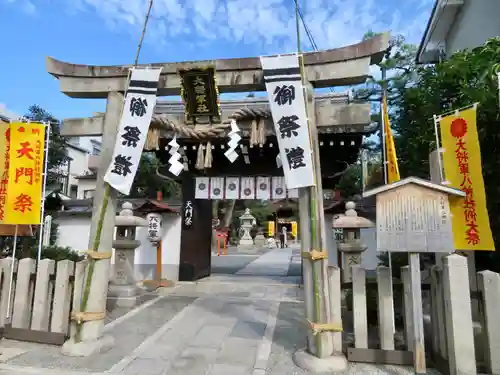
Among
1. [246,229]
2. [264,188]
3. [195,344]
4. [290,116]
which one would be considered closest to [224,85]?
[290,116]

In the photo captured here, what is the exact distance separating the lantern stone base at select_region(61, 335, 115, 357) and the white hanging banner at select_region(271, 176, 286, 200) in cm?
665

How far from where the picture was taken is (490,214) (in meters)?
6.18

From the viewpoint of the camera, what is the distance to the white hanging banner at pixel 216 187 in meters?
10.7

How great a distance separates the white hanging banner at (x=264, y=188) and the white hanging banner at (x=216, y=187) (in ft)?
3.90

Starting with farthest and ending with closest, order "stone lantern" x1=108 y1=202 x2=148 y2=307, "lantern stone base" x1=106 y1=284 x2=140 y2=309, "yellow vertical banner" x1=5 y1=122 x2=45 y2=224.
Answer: "stone lantern" x1=108 y1=202 x2=148 y2=307 < "lantern stone base" x1=106 y1=284 x2=140 y2=309 < "yellow vertical banner" x1=5 y1=122 x2=45 y2=224

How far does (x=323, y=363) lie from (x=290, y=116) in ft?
10.9

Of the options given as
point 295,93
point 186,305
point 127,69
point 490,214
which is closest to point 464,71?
point 490,214

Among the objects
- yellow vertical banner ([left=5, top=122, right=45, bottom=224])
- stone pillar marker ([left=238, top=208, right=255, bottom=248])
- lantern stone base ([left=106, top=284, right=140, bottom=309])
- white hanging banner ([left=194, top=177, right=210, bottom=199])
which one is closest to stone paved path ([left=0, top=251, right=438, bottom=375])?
lantern stone base ([left=106, top=284, right=140, bottom=309])

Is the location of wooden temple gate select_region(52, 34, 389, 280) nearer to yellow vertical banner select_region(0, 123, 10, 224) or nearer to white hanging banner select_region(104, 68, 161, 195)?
white hanging banner select_region(104, 68, 161, 195)

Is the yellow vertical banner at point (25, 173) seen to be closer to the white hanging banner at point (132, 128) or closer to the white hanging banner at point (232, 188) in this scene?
the white hanging banner at point (132, 128)

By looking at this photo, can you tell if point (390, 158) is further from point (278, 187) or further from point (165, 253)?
point (165, 253)

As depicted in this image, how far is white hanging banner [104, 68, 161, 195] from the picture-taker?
509 cm

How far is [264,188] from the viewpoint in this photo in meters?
10.6

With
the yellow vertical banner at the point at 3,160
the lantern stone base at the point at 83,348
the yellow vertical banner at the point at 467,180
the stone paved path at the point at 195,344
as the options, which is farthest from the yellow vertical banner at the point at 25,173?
the yellow vertical banner at the point at 467,180
